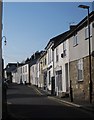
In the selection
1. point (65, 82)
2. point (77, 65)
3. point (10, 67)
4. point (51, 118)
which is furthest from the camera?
point (10, 67)

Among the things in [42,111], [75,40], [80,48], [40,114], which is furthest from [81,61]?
[40,114]

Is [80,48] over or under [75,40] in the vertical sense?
under

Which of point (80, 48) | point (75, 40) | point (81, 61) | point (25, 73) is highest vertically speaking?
point (75, 40)

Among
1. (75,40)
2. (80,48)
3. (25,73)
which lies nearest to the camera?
(80,48)

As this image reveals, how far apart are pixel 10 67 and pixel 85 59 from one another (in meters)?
142

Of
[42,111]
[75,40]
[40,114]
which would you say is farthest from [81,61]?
[40,114]

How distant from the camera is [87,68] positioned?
1195 inches

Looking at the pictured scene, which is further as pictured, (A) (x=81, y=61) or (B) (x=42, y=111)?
(A) (x=81, y=61)

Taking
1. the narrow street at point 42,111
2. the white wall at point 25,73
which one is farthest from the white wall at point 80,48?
the white wall at point 25,73

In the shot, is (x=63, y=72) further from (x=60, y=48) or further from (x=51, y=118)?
(x=51, y=118)

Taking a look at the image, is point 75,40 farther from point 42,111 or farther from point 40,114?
point 40,114

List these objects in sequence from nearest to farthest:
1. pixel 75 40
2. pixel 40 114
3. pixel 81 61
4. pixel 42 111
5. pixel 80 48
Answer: pixel 40 114, pixel 42 111, pixel 81 61, pixel 80 48, pixel 75 40

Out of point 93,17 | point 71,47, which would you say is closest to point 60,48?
point 71,47

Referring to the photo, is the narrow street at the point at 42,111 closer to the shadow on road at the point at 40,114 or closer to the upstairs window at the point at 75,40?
the shadow on road at the point at 40,114
